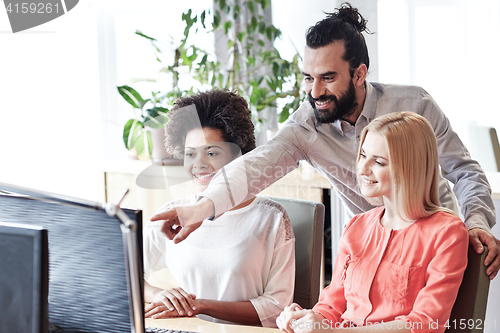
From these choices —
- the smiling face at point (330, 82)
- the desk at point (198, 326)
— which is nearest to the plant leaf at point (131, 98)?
the smiling face at point (330, 82)

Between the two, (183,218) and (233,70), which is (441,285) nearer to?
(183,218)

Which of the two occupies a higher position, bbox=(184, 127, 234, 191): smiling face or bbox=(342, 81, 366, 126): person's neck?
bbox=(342, 81, 366, 126): person's neck

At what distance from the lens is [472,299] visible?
85 centimetres

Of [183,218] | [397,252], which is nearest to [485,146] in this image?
[397,252]

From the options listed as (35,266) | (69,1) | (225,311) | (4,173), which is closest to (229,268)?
(225,311)

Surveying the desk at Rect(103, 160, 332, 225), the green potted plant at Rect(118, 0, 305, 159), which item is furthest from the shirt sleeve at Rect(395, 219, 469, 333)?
the green potted plant at Rect(118, 0, 305, 159)

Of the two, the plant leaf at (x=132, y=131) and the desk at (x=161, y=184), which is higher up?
the plant leaf at (x=132, y=131)

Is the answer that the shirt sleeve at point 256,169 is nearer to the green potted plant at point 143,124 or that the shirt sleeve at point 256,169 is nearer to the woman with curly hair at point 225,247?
the woman with curly hair at point 225,247

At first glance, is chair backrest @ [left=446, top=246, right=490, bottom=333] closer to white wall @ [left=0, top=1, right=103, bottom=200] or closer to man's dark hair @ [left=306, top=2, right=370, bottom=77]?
man's dark hair @ [left=306, top=2, right=370, bottom=77]

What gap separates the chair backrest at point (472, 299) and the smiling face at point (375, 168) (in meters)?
0.19

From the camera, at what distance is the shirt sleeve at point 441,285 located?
2.73 feet

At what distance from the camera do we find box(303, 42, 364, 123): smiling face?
3.81ft

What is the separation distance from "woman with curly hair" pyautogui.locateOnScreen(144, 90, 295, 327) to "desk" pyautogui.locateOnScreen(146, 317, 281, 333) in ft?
0.27

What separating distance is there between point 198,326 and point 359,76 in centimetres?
68
